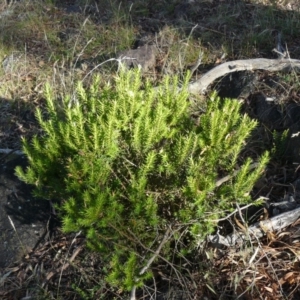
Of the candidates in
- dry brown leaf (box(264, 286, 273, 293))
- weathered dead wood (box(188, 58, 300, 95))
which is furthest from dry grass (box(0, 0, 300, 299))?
weathered dead wood (box(188, 58, 300, 95))

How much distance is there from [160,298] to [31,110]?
2.54 metres

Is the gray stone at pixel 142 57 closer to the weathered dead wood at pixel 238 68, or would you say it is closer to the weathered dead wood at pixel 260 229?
the weathered dead wood at pixel 238 68

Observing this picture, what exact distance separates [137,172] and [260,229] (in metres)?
0.87

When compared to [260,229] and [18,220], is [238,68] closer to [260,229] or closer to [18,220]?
[260,229]

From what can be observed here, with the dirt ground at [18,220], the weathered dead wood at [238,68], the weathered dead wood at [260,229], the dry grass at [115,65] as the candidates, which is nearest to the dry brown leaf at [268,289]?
the dry grass at [115,65]

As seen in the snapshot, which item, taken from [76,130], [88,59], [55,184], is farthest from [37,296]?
[88,59]

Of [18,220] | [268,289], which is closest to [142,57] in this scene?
[18,220]

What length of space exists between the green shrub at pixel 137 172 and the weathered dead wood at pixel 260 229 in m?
0.16

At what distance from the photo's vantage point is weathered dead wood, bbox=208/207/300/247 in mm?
3154

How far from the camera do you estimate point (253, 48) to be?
508 cm

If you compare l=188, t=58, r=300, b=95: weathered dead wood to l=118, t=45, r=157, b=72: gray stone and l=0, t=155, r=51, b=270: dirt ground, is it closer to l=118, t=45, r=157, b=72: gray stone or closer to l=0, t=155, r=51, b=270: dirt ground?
l=118, t=45, r=157, b=72: gray stone

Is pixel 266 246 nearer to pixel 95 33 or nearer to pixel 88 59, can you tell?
pixel 88 59

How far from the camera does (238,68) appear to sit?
4.54 meters

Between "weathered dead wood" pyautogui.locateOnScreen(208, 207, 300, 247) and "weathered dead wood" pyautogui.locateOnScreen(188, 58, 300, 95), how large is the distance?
158cm
